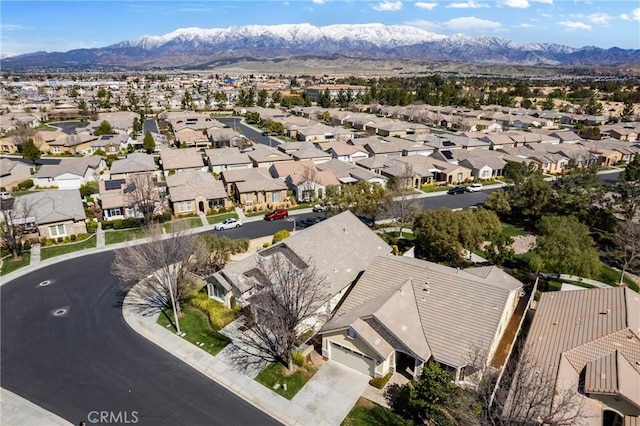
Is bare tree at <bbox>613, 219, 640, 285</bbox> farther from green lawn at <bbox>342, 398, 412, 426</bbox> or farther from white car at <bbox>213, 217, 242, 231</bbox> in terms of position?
white car at <bbox>213, 217, 242, 231</bbox>

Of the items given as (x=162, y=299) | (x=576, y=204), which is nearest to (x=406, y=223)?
(x=576, y=204)

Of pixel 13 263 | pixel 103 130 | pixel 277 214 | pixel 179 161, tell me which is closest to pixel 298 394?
pixel 277 214

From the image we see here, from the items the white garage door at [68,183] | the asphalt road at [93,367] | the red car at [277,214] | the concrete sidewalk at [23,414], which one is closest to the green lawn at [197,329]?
the asphalt road at [93,367]

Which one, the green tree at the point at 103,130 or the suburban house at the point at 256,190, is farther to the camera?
the green tree at the point at 103,130

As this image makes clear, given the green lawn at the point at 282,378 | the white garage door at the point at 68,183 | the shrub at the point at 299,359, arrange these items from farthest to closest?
1. the white garage door at the point at 68,183
2. the shrub at the point at 299,359
3. the green lawn at the point at 282,378

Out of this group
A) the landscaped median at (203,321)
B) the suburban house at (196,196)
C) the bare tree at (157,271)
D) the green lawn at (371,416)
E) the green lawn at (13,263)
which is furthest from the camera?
the suburban house at (196,196)

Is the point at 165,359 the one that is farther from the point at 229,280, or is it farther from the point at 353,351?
the point at 353,351

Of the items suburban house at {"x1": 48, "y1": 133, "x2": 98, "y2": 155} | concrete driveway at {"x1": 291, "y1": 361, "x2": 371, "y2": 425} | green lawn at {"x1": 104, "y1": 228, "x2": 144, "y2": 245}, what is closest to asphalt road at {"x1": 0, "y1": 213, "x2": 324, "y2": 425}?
concrete driveway at {"x1": 291, "y1": 361, "x2": 371, "y2": 425}

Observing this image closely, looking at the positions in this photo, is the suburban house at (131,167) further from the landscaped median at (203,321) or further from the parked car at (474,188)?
the parked car at (474,188)
